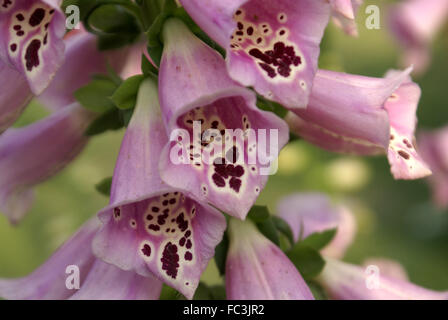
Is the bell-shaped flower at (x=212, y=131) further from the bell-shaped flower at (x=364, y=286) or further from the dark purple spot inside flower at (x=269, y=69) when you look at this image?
the bell-shaped flower at (x=364, y=286)

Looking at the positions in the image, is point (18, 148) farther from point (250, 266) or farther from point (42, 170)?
point (250, 266)

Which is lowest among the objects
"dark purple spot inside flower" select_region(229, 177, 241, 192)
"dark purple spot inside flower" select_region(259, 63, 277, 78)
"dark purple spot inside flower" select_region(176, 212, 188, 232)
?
"dark purple spot inside flower" select_region(176, 212, 188, 232)

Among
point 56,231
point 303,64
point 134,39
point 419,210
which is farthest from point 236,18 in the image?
point 419,210

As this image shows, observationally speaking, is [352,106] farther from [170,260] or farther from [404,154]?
[170,260]

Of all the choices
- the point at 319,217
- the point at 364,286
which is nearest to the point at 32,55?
the point at 364,286

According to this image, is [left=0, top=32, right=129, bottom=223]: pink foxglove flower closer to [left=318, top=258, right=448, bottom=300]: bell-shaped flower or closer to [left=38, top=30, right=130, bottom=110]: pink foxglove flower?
[left=38, top=30, right=130, bottom=110]: pink foxglove flower

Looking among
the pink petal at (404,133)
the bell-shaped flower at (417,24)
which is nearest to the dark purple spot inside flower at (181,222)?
the pink petal at (404,133)

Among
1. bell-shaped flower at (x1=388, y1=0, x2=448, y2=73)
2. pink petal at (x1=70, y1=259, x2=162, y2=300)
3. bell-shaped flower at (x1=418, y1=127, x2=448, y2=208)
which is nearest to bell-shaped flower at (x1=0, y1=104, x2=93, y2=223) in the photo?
pink petal at (x1=70, y1=259, x2=162, y2=300)
